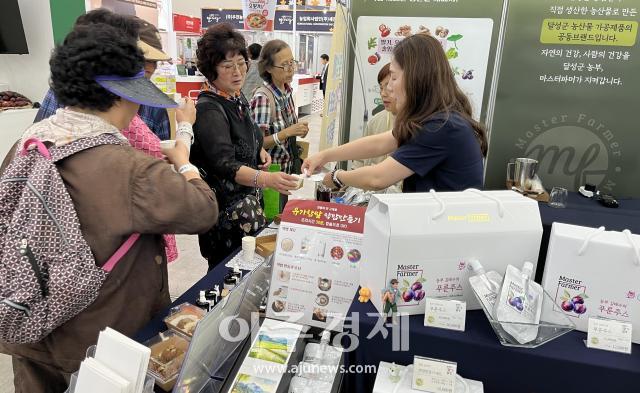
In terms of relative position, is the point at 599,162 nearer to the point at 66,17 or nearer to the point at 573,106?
the point at 573,106

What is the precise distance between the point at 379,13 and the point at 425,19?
1.04 ft

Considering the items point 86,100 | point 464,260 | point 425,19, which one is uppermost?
point 425,19

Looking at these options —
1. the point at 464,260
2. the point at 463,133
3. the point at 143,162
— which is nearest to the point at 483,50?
the point at 463,133

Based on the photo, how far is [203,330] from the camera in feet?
3.13

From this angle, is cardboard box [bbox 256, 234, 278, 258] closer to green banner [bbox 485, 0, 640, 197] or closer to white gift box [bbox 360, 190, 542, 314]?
white gift box [bbox 360, 190, 542, 314]

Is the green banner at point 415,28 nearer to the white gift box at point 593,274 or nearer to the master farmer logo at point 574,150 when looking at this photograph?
the master farmer logo at point 574,150

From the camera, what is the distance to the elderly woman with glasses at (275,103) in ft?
9.52

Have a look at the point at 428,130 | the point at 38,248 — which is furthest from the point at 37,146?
the point at 428,130

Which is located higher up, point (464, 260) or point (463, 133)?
point (463, 133)

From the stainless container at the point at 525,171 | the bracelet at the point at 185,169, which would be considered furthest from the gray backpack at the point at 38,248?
the stainless container at the point at 525,171

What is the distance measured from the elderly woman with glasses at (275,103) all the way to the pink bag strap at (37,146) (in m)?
1.84

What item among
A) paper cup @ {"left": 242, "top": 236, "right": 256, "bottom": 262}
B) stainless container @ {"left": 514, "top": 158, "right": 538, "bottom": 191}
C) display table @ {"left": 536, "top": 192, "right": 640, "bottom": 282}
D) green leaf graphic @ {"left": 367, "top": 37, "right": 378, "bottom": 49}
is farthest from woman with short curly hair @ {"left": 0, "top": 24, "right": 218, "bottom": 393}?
stainless container @ {"left": 514, "top": 158, "right": 538, "bottom": 191}

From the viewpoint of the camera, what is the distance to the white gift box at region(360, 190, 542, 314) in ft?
3.25

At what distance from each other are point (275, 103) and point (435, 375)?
2.31 metres
